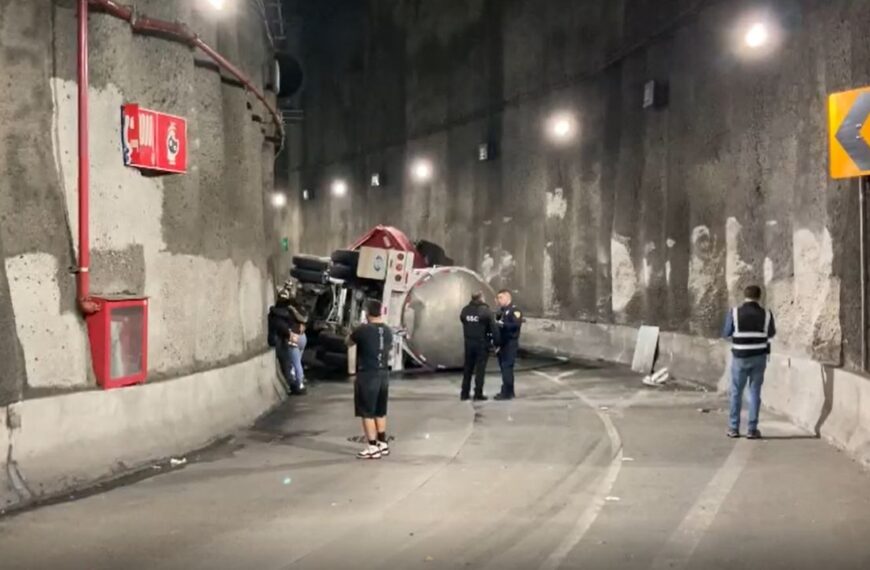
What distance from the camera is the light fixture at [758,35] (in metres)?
12.7

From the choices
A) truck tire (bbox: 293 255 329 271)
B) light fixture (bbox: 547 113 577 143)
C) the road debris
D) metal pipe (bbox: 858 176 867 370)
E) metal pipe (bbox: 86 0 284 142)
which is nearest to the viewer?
metal pipe (bbox: 86 0 284 142)

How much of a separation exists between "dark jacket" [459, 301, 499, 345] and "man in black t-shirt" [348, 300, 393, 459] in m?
4.47

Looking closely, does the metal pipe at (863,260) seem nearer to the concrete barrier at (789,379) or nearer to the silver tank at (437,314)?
the concrete barrier at (789,379)

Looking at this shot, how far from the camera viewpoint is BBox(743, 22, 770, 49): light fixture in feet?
41.6

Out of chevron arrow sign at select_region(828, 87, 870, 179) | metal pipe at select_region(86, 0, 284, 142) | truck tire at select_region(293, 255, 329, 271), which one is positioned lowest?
truck tire at select_region(293, 255, 329, 271)

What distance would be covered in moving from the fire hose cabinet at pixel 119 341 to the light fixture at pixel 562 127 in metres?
14.4

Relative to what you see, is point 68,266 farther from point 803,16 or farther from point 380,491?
point 803,16

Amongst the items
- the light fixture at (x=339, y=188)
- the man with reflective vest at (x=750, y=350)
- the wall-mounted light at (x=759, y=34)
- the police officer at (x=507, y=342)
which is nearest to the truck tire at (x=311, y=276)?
the police officer at (x=507, y=342)

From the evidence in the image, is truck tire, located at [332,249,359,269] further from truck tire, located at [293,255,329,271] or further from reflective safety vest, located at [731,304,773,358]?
reflective safety vest, located at [731,304,773,358]

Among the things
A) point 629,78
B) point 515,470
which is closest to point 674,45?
point 629,78

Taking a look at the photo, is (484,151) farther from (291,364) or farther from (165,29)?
(165,29)

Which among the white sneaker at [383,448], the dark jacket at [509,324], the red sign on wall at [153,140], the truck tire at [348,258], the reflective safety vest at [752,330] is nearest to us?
the red sign on wall at [153,140]

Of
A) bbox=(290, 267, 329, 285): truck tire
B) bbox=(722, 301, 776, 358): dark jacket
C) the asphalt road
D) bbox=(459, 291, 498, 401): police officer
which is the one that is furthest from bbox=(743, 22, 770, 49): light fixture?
bbox=(290, 267, 329, 285): truck tire

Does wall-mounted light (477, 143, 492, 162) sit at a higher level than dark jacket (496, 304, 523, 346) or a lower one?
higher
